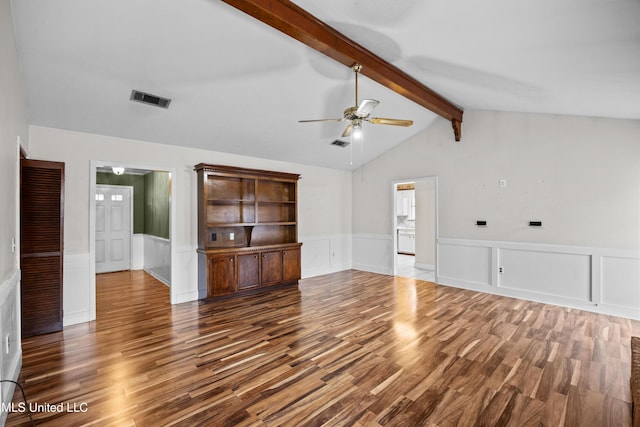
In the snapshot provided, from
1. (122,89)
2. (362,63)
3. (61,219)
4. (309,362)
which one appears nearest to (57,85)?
(122,89)

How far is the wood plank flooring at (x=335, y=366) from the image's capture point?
2.04 meters

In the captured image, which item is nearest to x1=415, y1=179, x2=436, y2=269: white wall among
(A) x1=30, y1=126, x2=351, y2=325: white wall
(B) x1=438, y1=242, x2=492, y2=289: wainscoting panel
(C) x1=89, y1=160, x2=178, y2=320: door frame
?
(B) x1=438, y1=242, x2=492, y2=289: wainscoting panel

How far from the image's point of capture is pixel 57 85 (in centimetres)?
304

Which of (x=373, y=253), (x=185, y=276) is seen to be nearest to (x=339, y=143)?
(x=373, y=253)

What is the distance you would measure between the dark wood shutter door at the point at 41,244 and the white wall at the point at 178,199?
1.25 feet

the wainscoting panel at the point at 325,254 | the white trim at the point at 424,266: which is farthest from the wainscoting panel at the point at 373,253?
the white trim at the point at 424,266

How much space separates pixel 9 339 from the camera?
231 centimetres

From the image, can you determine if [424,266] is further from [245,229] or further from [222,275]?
[222,275]

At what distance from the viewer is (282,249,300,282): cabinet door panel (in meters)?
5.43

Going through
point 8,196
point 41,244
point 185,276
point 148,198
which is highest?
point 148,198

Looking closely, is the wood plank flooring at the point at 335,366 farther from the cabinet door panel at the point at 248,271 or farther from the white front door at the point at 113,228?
the white front door at the point at 113,228

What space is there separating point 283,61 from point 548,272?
15.9 ft

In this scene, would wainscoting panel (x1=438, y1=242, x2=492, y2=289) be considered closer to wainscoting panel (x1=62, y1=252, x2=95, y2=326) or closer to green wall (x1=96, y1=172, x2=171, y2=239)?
green wall (x1=96, y1=172, x2=171, y2=239)

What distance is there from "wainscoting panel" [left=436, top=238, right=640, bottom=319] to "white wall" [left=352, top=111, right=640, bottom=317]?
14mm
